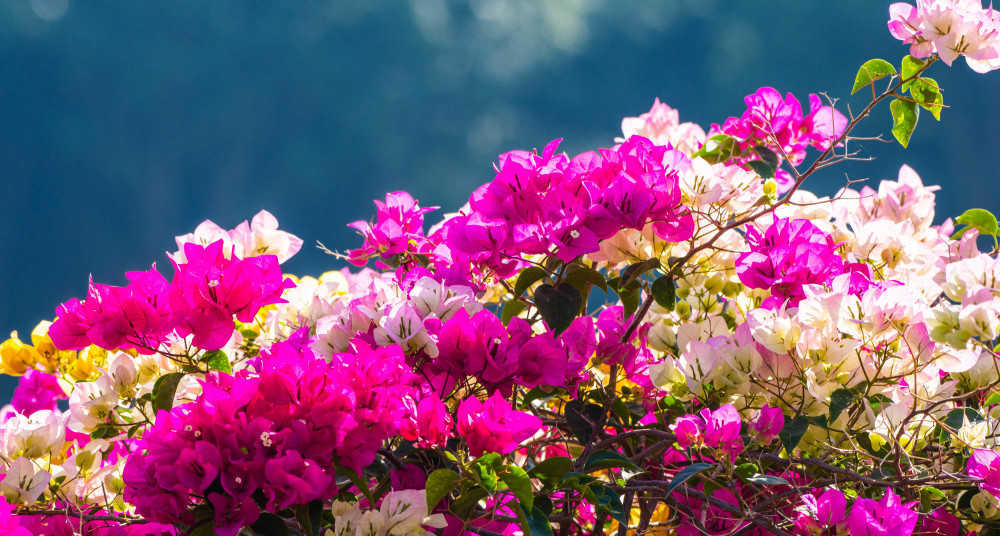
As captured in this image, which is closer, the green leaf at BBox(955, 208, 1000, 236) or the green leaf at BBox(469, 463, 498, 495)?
the green leaf at BBox(469, 463, 498, 495)

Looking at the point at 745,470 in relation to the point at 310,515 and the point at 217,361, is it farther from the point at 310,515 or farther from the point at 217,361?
the point at 217,361

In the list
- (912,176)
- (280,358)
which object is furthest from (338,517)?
(912,176)

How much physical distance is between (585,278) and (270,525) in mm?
377

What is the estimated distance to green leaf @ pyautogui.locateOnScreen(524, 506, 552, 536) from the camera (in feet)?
2.15

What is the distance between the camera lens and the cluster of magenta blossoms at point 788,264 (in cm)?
82

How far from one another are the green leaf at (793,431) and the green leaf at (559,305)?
9.2 inches

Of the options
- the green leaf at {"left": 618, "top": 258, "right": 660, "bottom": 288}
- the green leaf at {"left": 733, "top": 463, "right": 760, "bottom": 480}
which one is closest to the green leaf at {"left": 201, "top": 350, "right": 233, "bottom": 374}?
the green leaf at {"left": 618, "top": 258, "right": 660, "bottom": 288}

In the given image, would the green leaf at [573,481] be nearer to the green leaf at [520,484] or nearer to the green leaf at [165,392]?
the green leaf at [520,484]

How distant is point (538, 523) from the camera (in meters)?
0.67

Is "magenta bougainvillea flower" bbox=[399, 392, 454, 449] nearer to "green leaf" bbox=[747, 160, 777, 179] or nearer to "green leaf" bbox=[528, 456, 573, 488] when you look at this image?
"green leaf" bbox=[528, 456, 573, 488]

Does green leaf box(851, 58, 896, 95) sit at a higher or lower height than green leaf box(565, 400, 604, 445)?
higher

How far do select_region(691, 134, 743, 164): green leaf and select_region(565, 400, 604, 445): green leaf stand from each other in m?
0.45

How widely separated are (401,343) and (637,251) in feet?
0.97

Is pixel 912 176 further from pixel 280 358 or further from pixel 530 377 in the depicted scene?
pixel 280 358
